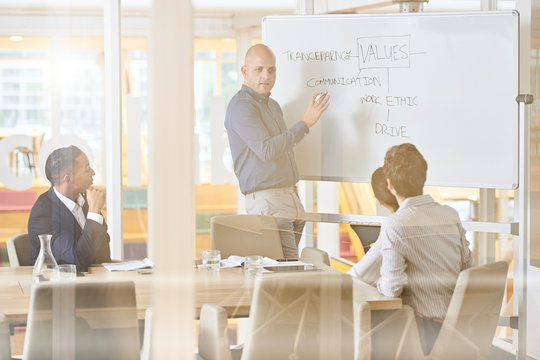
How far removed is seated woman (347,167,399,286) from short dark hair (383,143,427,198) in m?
0.04

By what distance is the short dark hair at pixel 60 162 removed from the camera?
2.41m

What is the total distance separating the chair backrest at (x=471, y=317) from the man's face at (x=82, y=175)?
1281 millimetres

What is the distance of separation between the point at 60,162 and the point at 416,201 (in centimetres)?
126

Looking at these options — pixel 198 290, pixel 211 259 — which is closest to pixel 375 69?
pixel 211 259

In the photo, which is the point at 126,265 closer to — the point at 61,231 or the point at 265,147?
the point at 61,231

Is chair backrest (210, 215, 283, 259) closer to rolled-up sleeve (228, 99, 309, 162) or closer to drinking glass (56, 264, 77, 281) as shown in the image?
rolled-up sleeve (228, 99, 309, 162)

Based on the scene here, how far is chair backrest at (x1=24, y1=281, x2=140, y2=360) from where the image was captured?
2.22 meters

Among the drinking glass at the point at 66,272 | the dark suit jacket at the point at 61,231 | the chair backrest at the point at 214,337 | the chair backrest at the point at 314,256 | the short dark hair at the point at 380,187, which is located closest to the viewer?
the chair backrest at the point at 214,337

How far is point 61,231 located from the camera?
2459 mm

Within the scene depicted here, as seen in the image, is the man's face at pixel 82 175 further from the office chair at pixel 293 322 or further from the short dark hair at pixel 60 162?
the office chair at pixel 293 322

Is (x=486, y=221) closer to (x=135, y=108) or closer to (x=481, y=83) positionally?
(x=481, y=83)

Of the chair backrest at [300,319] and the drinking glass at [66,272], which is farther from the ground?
the drinking glass at [66,272]

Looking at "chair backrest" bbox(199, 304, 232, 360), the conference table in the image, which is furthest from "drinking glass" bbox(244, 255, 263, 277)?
"chair backrest" bbox(199, 304, 232, 360)

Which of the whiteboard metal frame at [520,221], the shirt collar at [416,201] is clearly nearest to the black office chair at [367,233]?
the whiteboard metal frame at [520,221]
